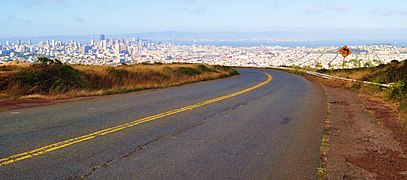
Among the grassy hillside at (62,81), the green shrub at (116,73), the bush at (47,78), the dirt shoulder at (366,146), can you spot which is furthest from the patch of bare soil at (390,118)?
the green shrub at (116,73)

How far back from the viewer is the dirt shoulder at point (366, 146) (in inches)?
235

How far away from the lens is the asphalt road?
17.9ft

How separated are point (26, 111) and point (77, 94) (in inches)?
184

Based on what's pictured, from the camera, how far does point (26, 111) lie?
1019 cm

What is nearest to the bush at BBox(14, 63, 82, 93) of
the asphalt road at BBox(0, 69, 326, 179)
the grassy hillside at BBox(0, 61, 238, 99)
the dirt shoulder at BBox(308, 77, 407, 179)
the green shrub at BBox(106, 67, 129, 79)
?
the grassy hillside at BBox(0, 61, 238, 99)

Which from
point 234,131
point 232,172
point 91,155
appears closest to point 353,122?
point 234,131

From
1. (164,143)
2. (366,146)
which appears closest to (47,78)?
(164,143)

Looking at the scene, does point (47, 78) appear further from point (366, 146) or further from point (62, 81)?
point (366, 146)

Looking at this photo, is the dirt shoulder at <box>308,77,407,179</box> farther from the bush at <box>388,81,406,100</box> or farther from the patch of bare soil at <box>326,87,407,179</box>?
the bush at <box>388,81,406,100</box>

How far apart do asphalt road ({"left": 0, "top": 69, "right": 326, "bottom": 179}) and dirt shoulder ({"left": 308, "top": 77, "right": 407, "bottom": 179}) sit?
378mm

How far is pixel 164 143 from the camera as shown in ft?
23.4

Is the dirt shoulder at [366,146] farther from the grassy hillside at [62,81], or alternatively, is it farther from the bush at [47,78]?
the bush at [47,78]

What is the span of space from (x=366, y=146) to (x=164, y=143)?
4.11 meters

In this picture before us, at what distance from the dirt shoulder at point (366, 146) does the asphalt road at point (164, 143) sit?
1.24ft
